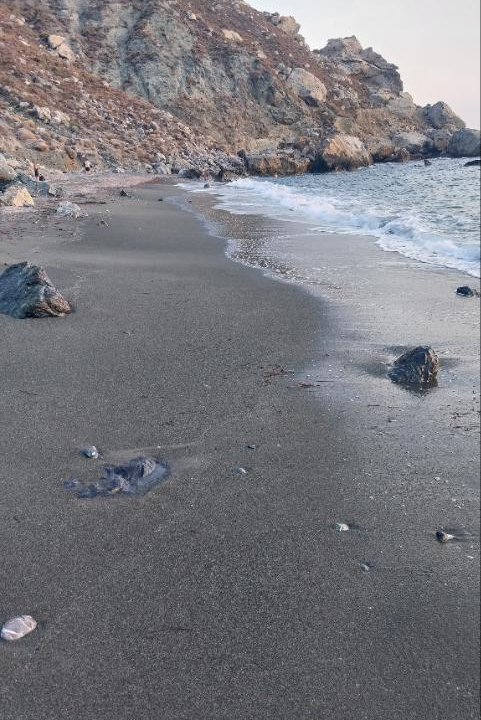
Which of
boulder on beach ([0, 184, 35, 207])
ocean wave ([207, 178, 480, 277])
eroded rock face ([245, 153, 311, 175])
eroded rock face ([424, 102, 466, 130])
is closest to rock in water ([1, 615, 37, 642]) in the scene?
ocean wave ([207, 178, 480, 277])

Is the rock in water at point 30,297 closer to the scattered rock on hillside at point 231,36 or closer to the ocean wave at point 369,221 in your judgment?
the ocean wave at point 369,221

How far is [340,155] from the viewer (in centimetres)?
3709

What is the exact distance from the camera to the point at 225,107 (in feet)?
147

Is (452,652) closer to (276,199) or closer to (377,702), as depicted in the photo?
(377,702)

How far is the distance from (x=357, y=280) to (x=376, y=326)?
2086 millimetres

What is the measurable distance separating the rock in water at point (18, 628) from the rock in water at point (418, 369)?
300 cm

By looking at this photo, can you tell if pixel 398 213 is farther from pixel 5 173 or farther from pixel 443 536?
pixel 443 536

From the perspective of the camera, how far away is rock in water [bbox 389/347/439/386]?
13.6 feet

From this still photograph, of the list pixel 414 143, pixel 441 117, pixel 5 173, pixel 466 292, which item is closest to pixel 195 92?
pixel 414 143

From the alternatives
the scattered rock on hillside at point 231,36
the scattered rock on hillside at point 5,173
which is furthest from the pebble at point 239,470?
the scattered rock on hillside at point 231,36

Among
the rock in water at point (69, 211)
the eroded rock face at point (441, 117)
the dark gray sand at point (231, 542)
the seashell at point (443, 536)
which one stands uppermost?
the eroded rock face at point (441, 117)

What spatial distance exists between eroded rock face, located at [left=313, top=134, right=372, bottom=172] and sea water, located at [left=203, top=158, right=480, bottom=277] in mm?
14191

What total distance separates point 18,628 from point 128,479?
991 mm

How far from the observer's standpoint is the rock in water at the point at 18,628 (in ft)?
6.35
